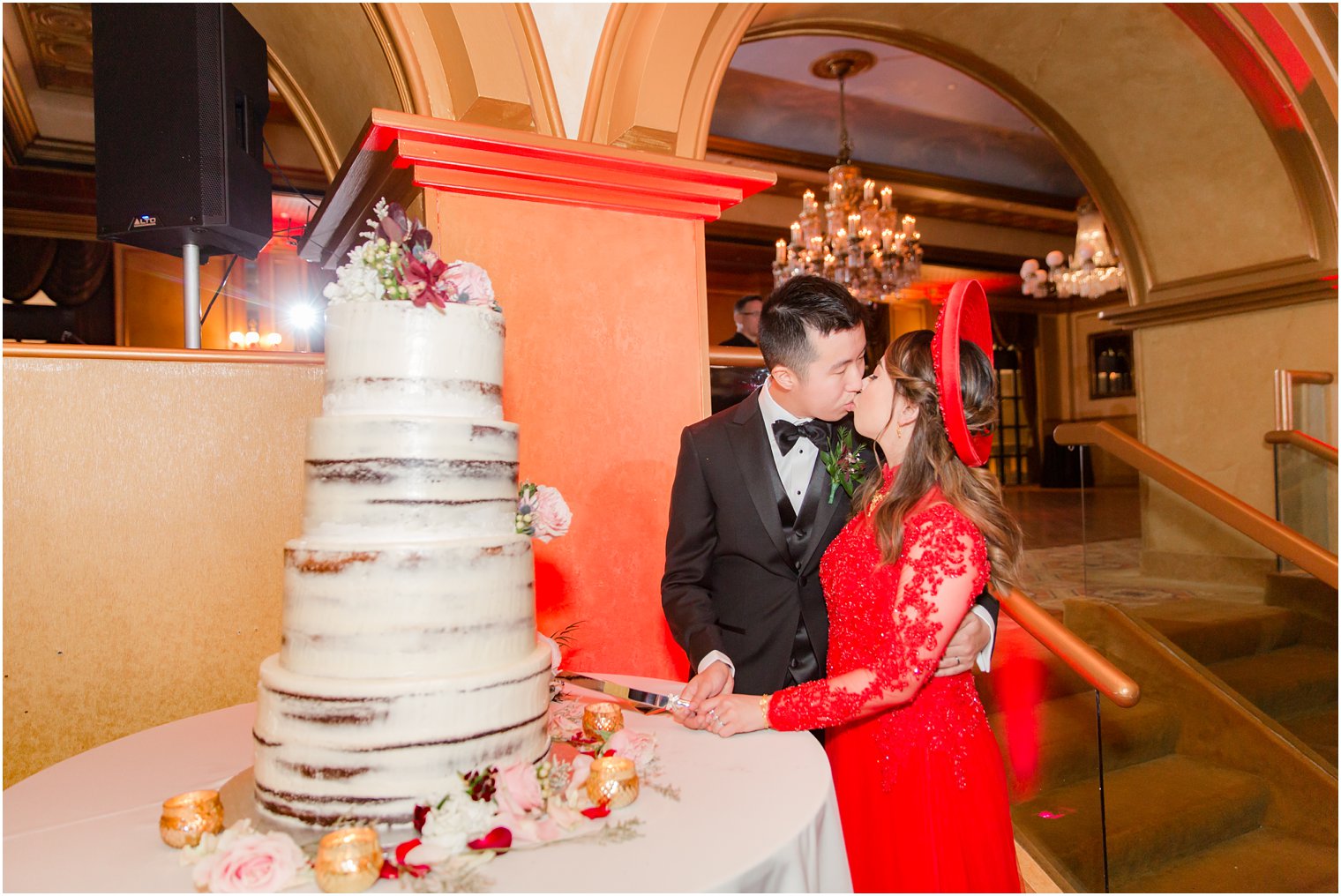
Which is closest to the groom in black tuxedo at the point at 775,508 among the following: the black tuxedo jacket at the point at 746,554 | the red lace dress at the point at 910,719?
the black tuxedo jacket at the point at 746,554

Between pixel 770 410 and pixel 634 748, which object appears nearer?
pixel 634 748

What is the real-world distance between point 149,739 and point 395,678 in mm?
927

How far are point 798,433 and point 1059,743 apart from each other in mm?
1931

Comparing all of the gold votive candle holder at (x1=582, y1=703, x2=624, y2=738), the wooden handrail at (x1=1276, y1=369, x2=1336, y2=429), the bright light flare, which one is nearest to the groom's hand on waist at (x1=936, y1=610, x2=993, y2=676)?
the gold votive candle holder at (x1=582, y1=703, x2=624, y2=738)

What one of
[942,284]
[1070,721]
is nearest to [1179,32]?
[1070,721]

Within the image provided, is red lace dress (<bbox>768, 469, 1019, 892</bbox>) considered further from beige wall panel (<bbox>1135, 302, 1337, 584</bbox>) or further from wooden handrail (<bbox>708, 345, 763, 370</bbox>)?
beige wall panel (<bbox>1135, 302, 1337, 584</bbox>)

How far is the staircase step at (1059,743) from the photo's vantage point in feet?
10.6

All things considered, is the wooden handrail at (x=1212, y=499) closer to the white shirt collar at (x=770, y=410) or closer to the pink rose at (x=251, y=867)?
the white shirt collar at (x=770, y=410)

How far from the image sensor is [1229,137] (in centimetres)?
596

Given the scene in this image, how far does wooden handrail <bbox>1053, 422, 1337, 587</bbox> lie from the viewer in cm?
380

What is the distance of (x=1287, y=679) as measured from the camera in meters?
4.69

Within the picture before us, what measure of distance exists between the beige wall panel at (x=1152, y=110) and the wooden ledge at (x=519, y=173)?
266 centimetres

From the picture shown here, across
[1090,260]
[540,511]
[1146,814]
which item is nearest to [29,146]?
[540,511]

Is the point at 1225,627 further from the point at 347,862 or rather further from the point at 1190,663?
the point at 347,862
